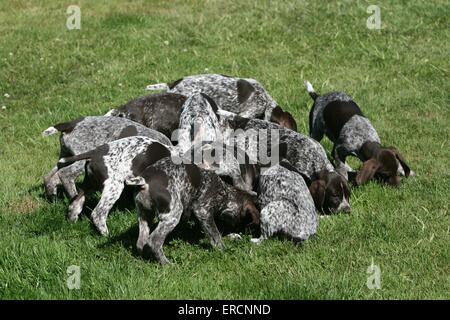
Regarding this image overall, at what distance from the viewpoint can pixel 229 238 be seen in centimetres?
736

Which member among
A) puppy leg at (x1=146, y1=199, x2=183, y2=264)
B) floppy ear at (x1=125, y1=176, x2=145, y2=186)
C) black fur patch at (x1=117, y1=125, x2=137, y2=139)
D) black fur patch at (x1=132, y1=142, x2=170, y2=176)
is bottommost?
black fur patch at (x1=117, y1=125, x2=137, y2=139)

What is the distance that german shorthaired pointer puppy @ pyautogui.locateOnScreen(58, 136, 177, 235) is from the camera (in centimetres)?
736

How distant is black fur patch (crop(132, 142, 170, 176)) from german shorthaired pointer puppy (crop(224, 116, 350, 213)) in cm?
144

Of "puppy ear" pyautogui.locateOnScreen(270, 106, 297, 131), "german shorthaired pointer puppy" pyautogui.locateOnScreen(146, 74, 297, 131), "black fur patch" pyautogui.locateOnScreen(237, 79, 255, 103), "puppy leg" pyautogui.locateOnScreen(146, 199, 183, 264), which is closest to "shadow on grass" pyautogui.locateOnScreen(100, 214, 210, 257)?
"puppy leg" pyautogui.locateOnScreen(146, 199, 183, 264)

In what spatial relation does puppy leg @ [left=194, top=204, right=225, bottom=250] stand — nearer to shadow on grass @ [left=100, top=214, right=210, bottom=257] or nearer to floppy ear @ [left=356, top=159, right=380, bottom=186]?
shadow on grass @ [left=100, top=214, right=210, bottom=257]

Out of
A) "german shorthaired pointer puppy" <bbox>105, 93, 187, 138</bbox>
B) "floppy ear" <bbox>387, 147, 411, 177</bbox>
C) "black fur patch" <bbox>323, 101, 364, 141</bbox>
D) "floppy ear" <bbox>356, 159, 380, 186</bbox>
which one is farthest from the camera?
"black fur patch" <bbox>323, 101, 364, 141</bbox>

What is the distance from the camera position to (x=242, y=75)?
42.4ft

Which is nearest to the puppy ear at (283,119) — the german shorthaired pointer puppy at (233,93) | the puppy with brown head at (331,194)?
the german shorthaired pointer puppy at (233,93)

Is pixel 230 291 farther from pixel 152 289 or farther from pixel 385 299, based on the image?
pixel 385 299

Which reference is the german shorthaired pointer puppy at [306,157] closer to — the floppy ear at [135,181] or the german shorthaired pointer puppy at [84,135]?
the german shorthaired pointer puppy at [84,135]

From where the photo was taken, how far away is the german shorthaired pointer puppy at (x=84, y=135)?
830 cm

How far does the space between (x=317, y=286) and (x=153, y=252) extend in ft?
5.08

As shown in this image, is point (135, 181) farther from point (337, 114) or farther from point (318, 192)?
point (337, 114)
